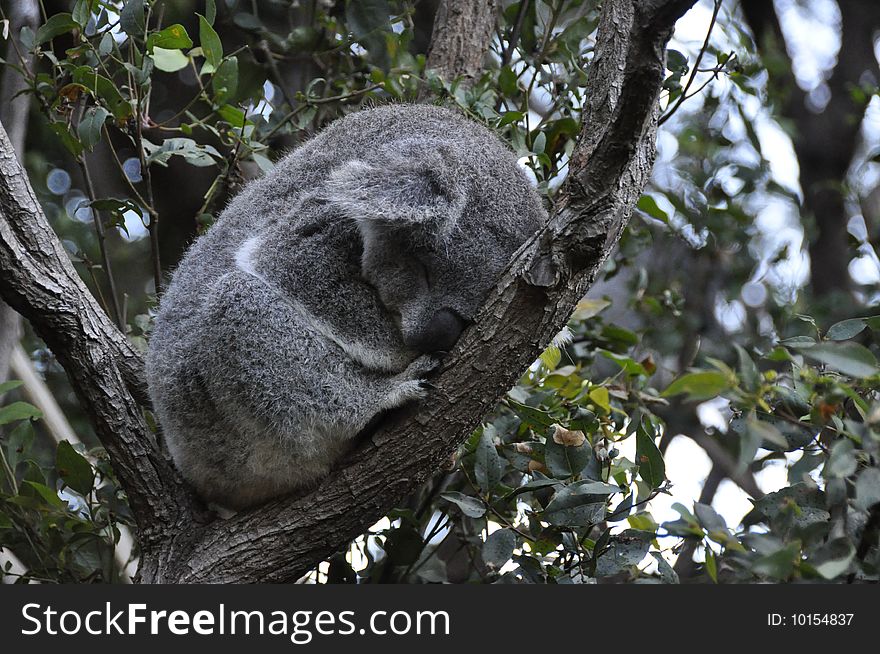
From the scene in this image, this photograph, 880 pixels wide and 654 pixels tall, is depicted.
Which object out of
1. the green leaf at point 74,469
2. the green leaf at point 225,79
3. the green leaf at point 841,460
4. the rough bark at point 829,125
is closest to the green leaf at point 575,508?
the green leaf at point 841,460

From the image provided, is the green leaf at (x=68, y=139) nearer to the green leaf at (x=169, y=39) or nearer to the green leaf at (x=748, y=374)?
the green leaf at (x=169, y=39)

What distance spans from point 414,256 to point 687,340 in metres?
3.39

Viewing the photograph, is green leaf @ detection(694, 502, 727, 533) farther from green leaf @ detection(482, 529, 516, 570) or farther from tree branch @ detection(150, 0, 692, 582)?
green leaf @ detection(482, 529, 516, 570)

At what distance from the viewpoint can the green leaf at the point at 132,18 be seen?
→ 117 inches

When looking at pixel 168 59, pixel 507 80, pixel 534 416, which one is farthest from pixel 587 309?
pixel 168 59

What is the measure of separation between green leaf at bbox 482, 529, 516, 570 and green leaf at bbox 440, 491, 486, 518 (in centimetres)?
9

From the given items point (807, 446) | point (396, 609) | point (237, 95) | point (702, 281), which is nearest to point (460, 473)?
point (396, 609)

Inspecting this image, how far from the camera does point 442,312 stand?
267cm

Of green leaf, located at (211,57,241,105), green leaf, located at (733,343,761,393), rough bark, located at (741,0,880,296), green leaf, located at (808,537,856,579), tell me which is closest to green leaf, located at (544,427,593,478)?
green leaf, located at (808,537,856,579)

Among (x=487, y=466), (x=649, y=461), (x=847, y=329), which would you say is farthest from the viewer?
(x=487, y=466)

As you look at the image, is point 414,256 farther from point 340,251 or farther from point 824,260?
point 824,260

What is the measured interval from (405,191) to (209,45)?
98 cm

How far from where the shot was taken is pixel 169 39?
3.00m

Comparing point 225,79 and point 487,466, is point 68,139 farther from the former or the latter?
point 487,466
